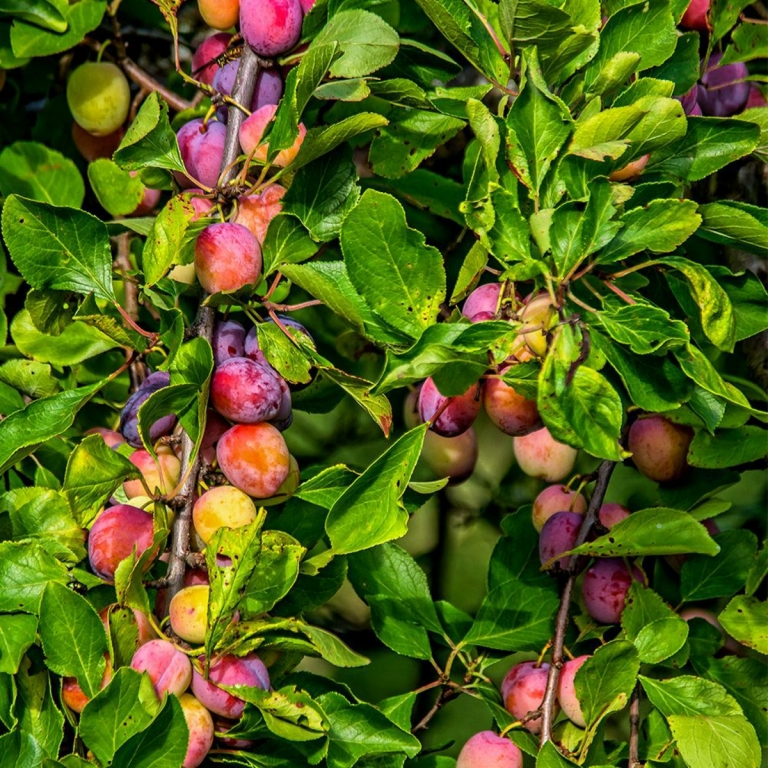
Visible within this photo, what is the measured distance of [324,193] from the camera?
0.80 m

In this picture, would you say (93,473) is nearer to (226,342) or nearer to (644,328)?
(226,342)

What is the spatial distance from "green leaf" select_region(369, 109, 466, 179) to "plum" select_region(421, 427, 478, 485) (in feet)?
0.86

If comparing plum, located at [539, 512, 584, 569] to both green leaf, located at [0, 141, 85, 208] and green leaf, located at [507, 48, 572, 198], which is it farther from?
green leaf, located at [0, 141, 85, 208]

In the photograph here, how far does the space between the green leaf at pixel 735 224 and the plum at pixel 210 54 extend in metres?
0.48

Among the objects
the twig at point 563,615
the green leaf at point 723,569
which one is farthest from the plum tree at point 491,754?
the green leaf at point 723,569

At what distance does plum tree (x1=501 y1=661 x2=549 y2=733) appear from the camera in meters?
0.89

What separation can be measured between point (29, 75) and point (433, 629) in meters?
0.82

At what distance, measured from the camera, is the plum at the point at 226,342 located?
2.66ft

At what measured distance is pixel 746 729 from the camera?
0.79 meters

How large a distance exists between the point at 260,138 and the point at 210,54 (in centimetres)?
24

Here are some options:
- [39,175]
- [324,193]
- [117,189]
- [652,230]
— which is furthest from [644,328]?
[39,175]

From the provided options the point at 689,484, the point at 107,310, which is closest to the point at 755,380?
the point at 689,484

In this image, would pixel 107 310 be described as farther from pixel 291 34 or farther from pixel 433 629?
pixel 433 629

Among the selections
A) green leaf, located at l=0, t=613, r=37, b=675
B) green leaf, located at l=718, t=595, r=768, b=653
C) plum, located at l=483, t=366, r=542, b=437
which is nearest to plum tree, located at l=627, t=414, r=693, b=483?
green leaf, located at l=718, t=595, r=768, b=653
